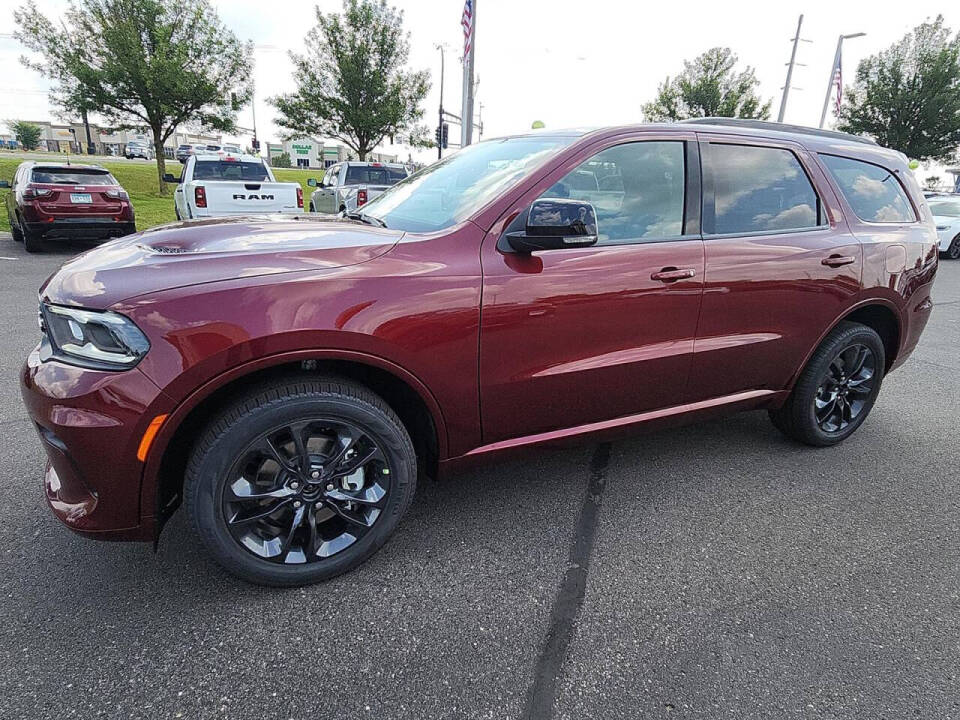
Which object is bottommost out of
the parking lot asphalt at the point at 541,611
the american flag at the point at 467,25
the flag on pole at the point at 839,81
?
the parking lot asphalt at the point at 541,611

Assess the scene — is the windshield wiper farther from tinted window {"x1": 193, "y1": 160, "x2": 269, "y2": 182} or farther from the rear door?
tinted window {"x1": 193, "y1": 160, "x2": 269, "y2": 182}

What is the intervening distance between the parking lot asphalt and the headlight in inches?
36.1

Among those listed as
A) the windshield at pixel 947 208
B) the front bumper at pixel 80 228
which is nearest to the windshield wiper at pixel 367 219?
the front bumper at pixel 80 228

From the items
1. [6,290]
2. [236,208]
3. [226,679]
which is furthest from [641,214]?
[236,208]

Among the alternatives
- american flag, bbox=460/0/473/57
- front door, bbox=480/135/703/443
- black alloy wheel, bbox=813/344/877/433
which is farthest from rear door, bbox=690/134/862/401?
american flag, bbox=460/0/473/57

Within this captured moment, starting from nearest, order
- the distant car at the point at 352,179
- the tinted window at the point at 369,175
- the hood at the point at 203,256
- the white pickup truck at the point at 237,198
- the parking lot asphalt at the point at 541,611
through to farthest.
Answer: the parking lot asphalt at the point at 541,611 < the hood at the point at 203,256 < the white pickup truck at the point at 237,198 < the distant car at the point at 352,179 < the tinted window at the point at 369,175

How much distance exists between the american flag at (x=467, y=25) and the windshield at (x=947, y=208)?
11.9 meters

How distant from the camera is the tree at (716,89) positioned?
27.8 m

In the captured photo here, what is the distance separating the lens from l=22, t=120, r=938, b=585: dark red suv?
194 cm

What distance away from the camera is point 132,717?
1.74 m

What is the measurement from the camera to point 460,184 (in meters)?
2.91

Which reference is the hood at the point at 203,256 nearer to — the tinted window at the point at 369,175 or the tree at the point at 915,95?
the tinted window at the point at 369,175

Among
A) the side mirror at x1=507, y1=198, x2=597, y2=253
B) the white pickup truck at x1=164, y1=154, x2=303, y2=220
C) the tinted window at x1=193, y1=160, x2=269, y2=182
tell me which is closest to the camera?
the side mirror at x1=507, y1=198, x2=597, y2=253

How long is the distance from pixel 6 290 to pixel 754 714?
342 inches
